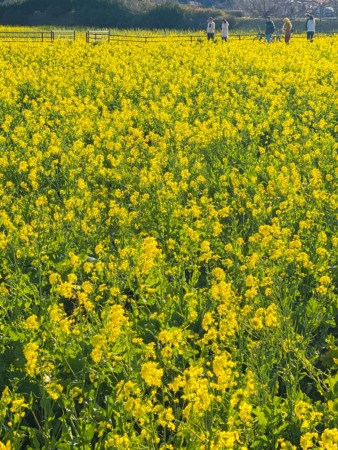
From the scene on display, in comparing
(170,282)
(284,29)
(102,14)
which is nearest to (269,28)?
(284,29)

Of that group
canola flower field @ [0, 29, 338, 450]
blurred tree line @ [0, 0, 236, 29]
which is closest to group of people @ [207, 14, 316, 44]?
canola flower field @ [0, 29, 338, 450]

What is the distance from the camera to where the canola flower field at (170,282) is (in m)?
3.64

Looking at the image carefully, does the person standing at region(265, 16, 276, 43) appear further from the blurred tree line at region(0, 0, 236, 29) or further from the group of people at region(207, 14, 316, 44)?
the blurred tree line at region(0, 0, 236, 29)

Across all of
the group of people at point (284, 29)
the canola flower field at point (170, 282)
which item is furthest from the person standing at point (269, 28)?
the canola flower field at point (170, 282)

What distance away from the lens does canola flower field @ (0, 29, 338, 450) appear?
3643mm

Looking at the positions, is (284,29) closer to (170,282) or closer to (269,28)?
(269,28)

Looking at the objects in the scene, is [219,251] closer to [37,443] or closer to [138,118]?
[37,443]

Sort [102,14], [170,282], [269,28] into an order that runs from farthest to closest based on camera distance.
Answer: [102,14], [269,28], [170,282]

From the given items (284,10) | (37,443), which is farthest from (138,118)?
(284,10)

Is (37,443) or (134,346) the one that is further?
(134,346)

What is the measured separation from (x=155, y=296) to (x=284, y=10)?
74817mm

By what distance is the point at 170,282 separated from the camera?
5551 millimetres

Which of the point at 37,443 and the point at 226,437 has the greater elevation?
the point at 226,437

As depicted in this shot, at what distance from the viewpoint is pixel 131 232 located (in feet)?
20.2
